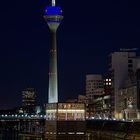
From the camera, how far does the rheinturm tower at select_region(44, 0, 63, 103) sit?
148m

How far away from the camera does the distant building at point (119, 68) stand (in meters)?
193

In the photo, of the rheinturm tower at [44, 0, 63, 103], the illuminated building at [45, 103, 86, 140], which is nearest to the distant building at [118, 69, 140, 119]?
the rheinturm tower at [44, 0, 63, 103]

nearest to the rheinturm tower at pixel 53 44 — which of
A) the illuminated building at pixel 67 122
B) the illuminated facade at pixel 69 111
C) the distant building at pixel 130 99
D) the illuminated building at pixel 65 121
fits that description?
the illuminated building at pixel 65 121

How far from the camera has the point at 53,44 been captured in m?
152

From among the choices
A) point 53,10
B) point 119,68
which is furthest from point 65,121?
point 119,68

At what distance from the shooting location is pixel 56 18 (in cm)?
15950

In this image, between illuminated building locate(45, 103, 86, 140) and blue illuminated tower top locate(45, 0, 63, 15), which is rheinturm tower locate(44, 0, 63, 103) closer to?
blue illuminated tower top locate(45, 0, 63, 15)

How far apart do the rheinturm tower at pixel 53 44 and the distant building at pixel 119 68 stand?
40.3 metres

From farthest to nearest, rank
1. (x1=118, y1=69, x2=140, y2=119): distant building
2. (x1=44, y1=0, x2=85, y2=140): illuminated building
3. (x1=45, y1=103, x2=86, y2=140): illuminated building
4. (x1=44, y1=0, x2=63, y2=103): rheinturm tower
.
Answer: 1. (x1=118, y1=69, x2=140, y2=119): distant building
2. (x1=44, y1=0, x2=63, y2=103): rheinturm tower
3. (x1=44, y1=0, x2=85, y2=140): illuminated building
4. (x1=45, y1=103, x2=86, y2=140): illuminated building

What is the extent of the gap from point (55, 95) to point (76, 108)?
2523cm

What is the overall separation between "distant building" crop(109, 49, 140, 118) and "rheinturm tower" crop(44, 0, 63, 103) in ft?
132

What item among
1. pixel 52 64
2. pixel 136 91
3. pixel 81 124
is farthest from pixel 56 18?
pixel 81 124

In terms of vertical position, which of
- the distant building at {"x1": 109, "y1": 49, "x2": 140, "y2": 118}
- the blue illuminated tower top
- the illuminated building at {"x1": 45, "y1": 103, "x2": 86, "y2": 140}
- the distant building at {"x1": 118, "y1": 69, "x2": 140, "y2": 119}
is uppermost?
the blue illuminated tower top

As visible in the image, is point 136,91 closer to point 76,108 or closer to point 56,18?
point 56,18
